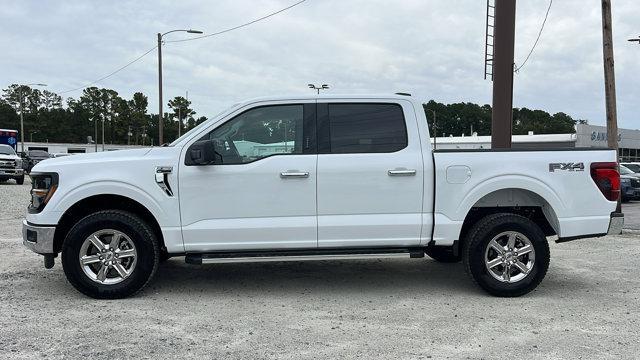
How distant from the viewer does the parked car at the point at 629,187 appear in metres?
19.5

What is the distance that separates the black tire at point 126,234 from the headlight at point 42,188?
15.8 inches

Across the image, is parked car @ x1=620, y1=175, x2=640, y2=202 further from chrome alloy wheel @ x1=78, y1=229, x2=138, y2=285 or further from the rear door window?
chrome alloy wheel @ x1=78, y1=229, x2=138, y2=285

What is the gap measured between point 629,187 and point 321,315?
1850 centimetres

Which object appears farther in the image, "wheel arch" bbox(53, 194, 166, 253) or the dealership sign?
the dealership sign

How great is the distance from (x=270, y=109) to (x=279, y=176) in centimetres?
73

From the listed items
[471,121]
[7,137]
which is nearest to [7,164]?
[7,137]

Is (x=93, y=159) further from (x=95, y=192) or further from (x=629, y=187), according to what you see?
(x=629, y=187)

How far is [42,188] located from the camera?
5.35m

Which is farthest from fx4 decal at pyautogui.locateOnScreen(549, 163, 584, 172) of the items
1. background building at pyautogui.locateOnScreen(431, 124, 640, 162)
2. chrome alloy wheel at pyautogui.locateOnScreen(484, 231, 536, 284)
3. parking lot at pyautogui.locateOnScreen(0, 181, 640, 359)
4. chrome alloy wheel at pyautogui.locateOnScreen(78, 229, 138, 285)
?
background building at pyautogui.locateOnScreen(431, 124, 640, 162)

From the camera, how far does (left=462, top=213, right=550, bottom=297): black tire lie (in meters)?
5.55

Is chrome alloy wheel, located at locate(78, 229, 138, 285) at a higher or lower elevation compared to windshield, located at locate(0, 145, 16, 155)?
lower

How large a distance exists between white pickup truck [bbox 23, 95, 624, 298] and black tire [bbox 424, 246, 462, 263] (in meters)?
0.36

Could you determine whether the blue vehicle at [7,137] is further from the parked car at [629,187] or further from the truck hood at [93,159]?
the parked car at [629,187]

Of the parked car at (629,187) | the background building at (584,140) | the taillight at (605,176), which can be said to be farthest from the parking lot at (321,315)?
the background building at (584,140)
